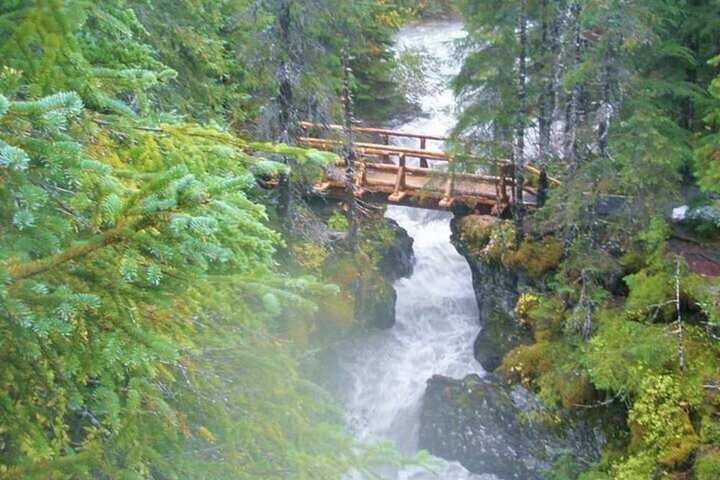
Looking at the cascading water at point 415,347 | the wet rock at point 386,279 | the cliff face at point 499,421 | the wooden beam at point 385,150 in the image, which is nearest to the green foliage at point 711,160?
the cliff face at point 499,421

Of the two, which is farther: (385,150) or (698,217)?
(385,150)

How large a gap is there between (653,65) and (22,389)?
1641cm

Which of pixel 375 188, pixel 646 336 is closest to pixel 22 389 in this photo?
pixel 646 336

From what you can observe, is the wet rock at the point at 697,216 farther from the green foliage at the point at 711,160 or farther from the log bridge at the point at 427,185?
the green foliage at the point at 711,160

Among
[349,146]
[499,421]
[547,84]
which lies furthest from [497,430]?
[547,84]

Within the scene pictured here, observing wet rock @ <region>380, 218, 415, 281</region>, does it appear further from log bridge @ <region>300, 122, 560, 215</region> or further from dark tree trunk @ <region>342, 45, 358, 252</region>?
dark tree trunk @ <region>342, 45, 358, 252</region>

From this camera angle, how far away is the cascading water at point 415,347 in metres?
16.0

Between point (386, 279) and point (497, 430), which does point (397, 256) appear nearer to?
point (386, 279)

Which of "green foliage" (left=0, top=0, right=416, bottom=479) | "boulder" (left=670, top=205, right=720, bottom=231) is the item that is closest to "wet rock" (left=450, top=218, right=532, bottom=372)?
"boulder" (left=670, top=205, right=720, bottom=231)

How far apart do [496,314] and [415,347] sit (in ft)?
7.92

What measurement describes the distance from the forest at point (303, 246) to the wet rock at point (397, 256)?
0.36 feet

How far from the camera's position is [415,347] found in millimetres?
17797

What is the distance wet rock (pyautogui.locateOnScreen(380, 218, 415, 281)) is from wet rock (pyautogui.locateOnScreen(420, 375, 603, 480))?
14.8 ft

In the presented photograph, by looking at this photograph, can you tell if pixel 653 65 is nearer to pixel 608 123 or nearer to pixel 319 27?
pixel 608 123
